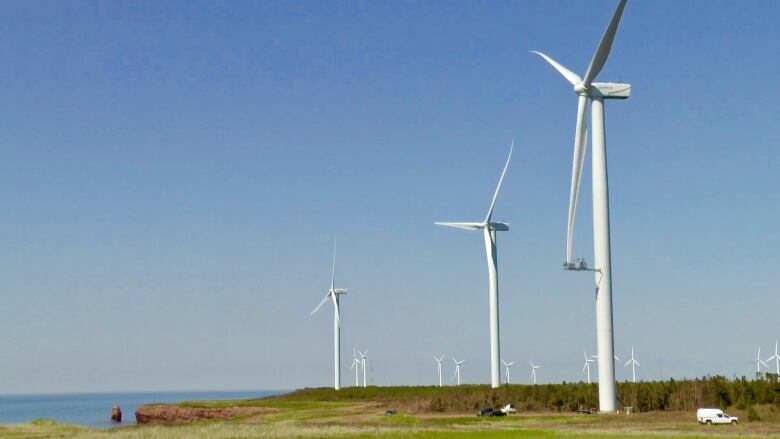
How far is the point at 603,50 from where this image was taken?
87562mm

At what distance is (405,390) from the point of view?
165750 millimetres

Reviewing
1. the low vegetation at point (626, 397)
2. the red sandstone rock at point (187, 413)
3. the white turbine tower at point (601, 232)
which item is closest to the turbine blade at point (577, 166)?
the white turbine tower at point (601, 232)

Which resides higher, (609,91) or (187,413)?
(609,91)

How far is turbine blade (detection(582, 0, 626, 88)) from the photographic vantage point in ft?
272

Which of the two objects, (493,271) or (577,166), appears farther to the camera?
(493,271)

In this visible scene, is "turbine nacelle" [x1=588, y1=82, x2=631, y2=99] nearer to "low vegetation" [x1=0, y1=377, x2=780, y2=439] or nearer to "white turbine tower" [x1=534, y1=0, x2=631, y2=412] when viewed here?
"white turbine tower" [x1=534, y1=0, x2=631, y2=412]

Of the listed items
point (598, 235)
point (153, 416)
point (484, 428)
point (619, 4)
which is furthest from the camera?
point (153, 416)

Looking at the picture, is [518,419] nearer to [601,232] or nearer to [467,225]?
[601,232]

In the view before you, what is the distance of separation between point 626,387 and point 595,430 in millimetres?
46722

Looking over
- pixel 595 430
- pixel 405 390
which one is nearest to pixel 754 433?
pixel 595 430

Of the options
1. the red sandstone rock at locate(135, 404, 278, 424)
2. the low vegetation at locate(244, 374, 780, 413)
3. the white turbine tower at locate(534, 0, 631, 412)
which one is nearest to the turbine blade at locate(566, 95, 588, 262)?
the white turbine tower at locate(534, 0, 631, 412)

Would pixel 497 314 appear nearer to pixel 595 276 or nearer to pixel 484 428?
pixel 595 276

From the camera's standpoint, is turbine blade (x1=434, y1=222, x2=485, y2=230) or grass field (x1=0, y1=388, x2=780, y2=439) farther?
turbine blade (x1=434, y1=222, x2=485, y2=230)

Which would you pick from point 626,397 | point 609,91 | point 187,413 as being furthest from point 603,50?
point 187,413
